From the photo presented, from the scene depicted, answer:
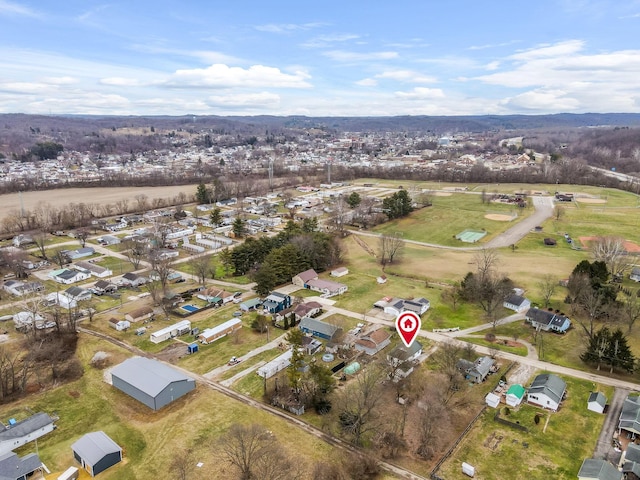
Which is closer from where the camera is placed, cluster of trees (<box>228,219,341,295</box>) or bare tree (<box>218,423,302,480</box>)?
bare tree (<box>218,423,302,480</box>)

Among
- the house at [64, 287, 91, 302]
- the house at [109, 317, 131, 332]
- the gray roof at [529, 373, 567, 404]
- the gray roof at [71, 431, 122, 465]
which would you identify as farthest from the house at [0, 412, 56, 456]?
the gray roof at [529, 373, 567, 404]

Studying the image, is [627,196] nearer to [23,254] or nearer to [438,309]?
[438,309]

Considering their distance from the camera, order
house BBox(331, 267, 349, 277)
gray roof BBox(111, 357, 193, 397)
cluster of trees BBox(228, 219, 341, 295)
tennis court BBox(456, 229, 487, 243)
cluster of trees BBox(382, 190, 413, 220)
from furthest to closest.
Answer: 1. cluster of trees BBox(382, 190, 413, 220)
2. tennis court BBox(456, 229, 487, 243)
3. house BBox(331, 267, 349, 277)
4. cluster of trees BBox(228, 219, 341, 295)
5. gray roof BBox(111, 357, 193, 397)

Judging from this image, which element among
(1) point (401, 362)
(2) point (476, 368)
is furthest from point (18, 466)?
(2) point (476, 368)

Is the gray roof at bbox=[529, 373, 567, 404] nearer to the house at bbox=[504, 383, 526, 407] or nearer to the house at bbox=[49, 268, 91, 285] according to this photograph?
the house at bbox=[504, 383, 526, 407]

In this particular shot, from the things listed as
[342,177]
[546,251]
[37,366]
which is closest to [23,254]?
[37,366]

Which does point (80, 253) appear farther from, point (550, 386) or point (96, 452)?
point (550, 386)

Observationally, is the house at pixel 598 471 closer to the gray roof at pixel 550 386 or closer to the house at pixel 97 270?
the gray roof at pixel 550 386
